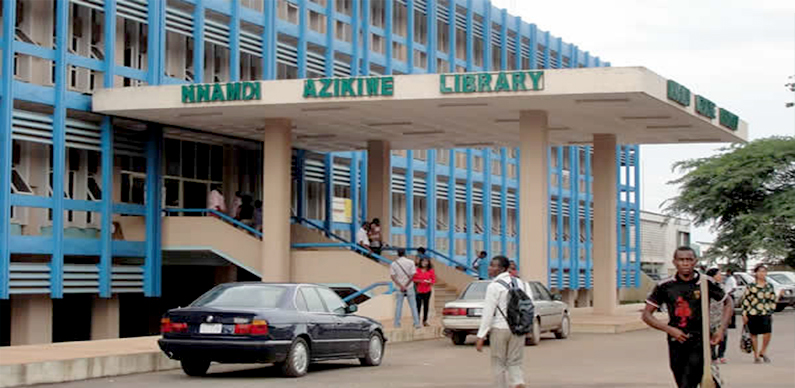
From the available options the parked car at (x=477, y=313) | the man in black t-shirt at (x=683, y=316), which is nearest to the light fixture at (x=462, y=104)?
the parked car at (x=477, y=313)

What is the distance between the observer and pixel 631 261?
70.4 meters

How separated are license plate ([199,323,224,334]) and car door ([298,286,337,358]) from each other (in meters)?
1.47

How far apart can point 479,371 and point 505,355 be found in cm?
608

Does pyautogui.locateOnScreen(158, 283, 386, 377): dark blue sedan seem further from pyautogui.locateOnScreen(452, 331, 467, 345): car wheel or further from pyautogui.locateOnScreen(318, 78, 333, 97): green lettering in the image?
pyautogui.locateOnScreen(318, 78, 333, 97): green lettering

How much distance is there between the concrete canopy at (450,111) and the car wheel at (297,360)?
13.1 meters

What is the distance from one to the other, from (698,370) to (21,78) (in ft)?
75.8

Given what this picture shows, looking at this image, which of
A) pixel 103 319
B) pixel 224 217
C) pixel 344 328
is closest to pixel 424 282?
pixel 224 217

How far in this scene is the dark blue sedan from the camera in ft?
59.6

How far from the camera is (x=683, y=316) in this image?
11461 millimetres

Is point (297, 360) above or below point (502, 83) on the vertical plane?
below

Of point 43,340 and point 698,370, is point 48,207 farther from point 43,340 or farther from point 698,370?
point 698,370

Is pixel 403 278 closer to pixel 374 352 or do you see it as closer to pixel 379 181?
pixel 374 352

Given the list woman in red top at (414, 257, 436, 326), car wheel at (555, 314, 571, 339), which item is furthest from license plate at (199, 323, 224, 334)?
car wheel at (555, 314, 571, 339)

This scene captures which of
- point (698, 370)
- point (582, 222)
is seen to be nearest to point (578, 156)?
point (582, 222)
